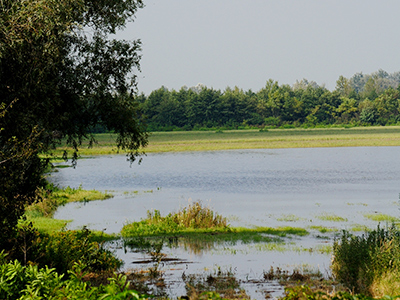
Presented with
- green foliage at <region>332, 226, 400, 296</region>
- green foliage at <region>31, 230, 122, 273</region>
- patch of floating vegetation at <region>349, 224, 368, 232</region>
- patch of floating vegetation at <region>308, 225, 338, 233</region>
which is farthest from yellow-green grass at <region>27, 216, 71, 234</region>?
green foliage at <region>332, 226, 400, 296</region>

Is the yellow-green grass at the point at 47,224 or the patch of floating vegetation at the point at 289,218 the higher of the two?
the yellow-green grass at the point at 47,224

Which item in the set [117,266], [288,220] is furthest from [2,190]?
[288,220]

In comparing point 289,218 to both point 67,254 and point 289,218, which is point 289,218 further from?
point 67,254

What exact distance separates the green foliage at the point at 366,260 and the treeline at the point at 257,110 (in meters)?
115

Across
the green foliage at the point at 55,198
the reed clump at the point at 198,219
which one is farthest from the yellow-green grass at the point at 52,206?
the reed clump at the point at 198,219

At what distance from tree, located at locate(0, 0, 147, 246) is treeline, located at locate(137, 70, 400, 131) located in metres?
107

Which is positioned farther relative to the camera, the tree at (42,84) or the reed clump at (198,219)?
the reed clump at (198,219)

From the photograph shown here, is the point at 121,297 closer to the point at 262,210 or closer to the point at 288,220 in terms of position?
the point at 288,220

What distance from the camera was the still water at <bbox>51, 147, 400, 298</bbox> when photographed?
55.7 feet

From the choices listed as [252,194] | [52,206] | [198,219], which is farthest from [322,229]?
[52,206]

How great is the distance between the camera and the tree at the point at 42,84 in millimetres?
10977

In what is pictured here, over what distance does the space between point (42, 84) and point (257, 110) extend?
130156 millimetres

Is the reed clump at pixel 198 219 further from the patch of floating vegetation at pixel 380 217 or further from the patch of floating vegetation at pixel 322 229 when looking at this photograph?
the patch of floating vegetation at pixel 380 217

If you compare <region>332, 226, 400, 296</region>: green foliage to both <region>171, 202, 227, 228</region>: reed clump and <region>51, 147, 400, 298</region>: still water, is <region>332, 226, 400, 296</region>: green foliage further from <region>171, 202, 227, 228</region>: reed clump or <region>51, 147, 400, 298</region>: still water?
<region>171, 202, 227, 228</region>: reed clump
